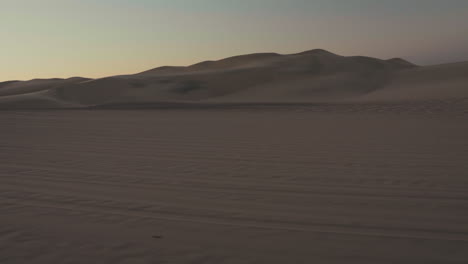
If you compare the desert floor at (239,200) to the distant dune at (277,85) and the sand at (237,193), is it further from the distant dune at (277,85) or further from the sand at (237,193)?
the distant dune at (277,85)

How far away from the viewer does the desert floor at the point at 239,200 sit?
10.8 ft

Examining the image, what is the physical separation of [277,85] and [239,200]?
27.9m

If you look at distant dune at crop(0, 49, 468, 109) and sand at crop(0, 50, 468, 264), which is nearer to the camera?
sand at crop(0, 50, 468, 264)

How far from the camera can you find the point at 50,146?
8625mm

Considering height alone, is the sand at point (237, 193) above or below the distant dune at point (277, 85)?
below

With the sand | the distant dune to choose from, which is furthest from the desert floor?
the distant dune

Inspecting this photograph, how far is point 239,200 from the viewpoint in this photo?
4.55 m

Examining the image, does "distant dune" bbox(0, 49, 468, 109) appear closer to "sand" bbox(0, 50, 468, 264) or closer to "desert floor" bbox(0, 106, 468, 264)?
"sand" bbox(0, 50, 468, 264)

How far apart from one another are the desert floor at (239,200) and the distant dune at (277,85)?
14357 mm

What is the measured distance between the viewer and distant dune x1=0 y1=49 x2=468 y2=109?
2466 cm

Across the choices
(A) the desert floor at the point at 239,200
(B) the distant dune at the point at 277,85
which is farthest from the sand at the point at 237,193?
(B) the distant dune at the point at 277,85

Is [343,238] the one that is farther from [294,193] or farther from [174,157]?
[174,157]

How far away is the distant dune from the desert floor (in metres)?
14.4

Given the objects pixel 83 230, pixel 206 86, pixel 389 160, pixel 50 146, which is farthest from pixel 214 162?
pixel 206 86
